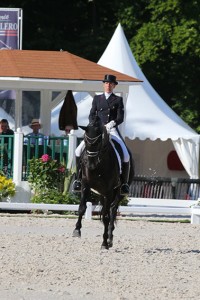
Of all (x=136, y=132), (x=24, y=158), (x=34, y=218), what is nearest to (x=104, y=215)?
(x=34, y=218)

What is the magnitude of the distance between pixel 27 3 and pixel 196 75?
7184mm

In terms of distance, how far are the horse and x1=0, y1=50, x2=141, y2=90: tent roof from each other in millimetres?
8515

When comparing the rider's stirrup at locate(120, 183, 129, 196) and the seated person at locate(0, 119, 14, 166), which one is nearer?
the rider's stirrup at locate(120, 183, 129, 196)

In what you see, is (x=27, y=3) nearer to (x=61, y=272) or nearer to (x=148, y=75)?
(x=148, y=75)

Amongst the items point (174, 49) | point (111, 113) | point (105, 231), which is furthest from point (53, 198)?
point (174, 49)

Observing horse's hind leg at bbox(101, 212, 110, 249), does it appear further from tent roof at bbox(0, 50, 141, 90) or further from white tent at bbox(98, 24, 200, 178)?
white tent at bbox(98, 24, 200, 178)

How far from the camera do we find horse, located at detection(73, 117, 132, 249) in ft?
59.0

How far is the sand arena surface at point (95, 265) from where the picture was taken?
43.6 feet

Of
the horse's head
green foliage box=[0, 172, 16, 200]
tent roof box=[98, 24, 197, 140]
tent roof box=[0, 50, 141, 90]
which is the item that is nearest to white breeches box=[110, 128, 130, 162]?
the horse's head

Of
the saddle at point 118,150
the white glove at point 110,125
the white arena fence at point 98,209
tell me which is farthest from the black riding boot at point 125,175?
the white arena fence at point 98,209

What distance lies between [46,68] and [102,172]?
9.76 metres

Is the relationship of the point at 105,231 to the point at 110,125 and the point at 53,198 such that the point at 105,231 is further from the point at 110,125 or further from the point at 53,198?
the point at 53,198

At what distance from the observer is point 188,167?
3606 centimetres

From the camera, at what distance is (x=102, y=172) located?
60.3 ft
